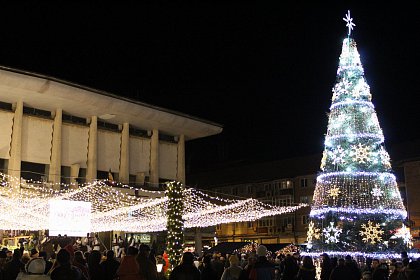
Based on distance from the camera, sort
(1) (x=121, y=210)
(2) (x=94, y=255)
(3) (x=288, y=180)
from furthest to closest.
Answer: (3) (x=288, y=180) < (1) (x=121, y=210) < (2) (x=94, y=255)

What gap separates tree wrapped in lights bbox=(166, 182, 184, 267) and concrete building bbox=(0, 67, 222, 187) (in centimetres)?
1629

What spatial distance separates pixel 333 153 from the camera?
70.3ft

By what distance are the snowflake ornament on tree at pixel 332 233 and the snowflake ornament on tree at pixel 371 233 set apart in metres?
0.84

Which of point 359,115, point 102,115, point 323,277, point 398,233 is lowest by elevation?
point 323,277

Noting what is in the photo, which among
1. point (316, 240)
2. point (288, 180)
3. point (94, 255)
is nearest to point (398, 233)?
point (316, 240)

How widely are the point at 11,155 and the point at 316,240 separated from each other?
26858mm

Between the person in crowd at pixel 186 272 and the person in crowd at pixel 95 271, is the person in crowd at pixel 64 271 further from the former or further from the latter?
the person in crowd at pixel 95 271

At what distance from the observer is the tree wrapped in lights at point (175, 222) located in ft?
65.3

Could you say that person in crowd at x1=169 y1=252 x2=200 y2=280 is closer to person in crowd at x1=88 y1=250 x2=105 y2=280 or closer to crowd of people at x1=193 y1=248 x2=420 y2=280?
crowd of people at x1=193 y1=248 x2=420 y2=280

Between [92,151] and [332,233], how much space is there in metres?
28.5

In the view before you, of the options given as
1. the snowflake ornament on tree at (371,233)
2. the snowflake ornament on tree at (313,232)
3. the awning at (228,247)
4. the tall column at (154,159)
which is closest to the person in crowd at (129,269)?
the snowflake ornament on tree at (371,233)

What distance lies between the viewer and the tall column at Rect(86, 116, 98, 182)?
44.9m

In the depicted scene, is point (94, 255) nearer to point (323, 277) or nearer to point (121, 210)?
point (323, 277)

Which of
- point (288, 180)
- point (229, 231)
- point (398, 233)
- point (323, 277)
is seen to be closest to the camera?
point (323, 277)
